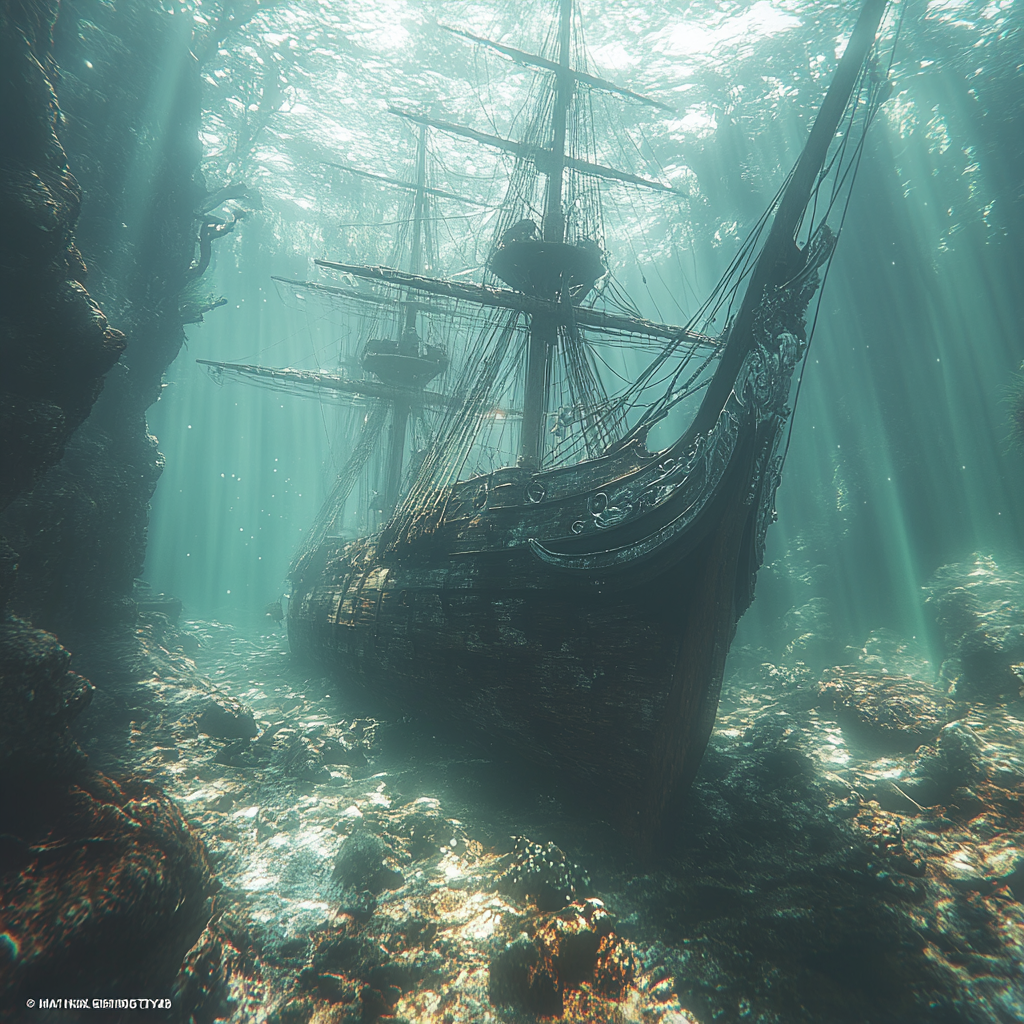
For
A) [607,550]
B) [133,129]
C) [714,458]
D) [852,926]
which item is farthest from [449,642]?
[133,129]

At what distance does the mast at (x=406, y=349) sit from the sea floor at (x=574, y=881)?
33.4 feet

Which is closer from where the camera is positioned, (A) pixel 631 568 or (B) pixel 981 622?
(A) pixel 631 568

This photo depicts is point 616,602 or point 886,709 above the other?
point 616,602

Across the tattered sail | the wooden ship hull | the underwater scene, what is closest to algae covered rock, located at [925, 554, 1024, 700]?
the underwater scene

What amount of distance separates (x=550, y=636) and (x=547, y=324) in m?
7.04

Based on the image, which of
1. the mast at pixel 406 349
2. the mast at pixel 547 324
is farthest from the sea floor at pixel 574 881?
the mast at pixel 406 349

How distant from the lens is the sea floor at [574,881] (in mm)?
2859

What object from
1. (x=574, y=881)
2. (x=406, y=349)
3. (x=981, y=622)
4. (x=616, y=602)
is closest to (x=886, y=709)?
(x=981, y=622)

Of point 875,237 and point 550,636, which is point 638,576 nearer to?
point 550,636

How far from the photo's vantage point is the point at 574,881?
3.81 meters

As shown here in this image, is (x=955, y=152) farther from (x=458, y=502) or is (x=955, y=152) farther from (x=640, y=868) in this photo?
(x=640, y=868)

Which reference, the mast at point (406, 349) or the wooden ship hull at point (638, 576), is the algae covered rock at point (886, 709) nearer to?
the wooden ship hull at point (638, 576)

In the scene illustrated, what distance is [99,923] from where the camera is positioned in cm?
237

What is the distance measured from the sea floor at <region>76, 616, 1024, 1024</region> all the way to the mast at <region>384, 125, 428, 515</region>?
1018cm
